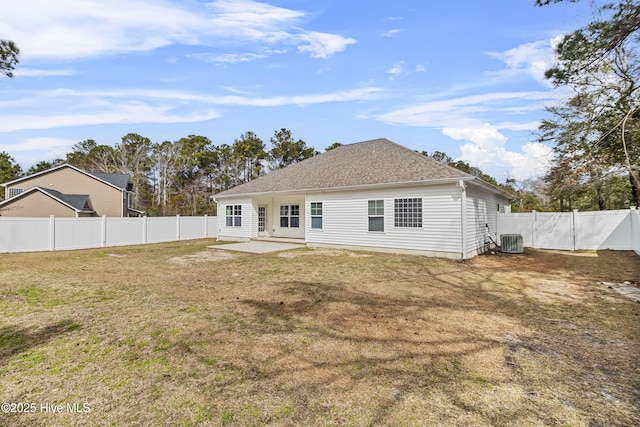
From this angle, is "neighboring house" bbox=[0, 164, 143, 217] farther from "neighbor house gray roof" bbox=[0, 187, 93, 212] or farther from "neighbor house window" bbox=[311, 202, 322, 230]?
"neighbor house window" bbox=[311, 202, 322, 230]

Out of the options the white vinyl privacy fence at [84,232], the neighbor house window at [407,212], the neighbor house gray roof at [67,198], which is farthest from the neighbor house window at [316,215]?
the neighbor house gray roof at [67,198]

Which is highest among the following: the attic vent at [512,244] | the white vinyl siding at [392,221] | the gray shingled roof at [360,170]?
the gray shingled roof at [360,170]

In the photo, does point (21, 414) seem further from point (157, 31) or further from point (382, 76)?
point (382, 76)

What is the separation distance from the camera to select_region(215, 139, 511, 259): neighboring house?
10844mm

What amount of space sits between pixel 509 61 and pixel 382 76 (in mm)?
4815

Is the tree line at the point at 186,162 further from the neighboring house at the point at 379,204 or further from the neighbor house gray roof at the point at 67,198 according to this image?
the neighboring house at the point at 379,204

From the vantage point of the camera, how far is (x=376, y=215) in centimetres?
1248

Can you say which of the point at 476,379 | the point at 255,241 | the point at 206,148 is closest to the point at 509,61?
the point at 476,379

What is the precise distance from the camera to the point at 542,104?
44.9 feet

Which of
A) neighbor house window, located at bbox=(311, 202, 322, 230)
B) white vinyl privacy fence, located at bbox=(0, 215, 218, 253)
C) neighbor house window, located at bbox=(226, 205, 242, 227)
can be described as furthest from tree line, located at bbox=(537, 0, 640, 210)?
white vinyl privacy fence, located at bbox=(0, 215, 218, 253)

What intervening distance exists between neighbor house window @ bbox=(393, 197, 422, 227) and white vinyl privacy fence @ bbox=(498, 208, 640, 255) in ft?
21.2

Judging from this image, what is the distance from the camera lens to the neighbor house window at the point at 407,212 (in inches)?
452

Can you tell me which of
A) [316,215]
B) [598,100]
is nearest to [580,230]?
[598,100]

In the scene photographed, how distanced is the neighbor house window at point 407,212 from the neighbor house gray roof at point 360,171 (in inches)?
34.3
